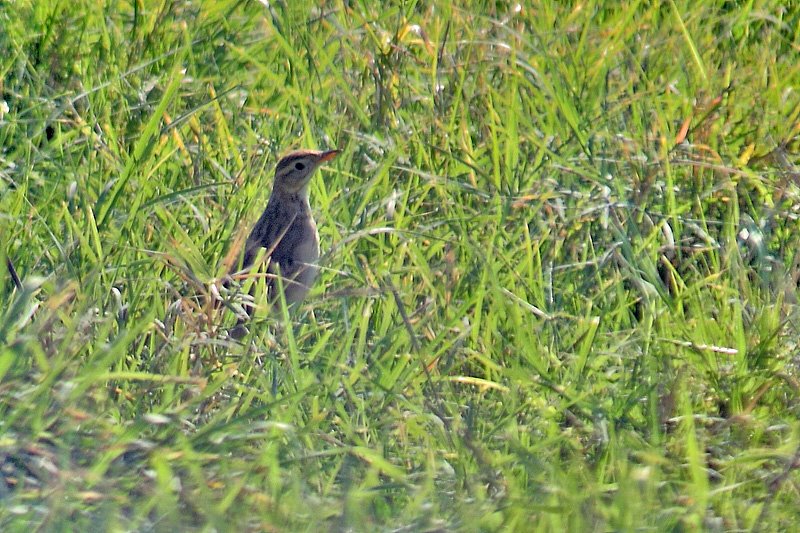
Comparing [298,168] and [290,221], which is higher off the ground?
[298,168]

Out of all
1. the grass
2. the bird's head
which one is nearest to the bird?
the bird's head

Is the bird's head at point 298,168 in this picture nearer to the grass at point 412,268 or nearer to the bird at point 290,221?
the bird at point 290,221

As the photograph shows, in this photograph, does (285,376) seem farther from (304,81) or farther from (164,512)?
(304,81)

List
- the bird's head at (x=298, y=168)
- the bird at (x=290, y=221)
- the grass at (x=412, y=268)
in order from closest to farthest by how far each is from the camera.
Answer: the grass at (x=412, y=268), the bird at (x=290, y=221), the bird's head at (x=298, y=168)

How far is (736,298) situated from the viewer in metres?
4.80

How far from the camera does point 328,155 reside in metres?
5.68

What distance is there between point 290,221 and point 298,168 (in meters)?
0.22

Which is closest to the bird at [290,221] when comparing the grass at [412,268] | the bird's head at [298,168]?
the bird's head at [298,168]

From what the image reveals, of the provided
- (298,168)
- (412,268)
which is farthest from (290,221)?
(412,268)

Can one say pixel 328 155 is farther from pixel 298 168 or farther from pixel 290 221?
pixel 290 221

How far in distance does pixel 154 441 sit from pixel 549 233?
213cm

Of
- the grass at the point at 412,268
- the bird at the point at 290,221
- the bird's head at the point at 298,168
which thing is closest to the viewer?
the grass at the point at 412,268

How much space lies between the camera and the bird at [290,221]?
18.3 feet

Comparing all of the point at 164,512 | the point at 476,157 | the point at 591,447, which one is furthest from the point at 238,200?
the point at 164,512
